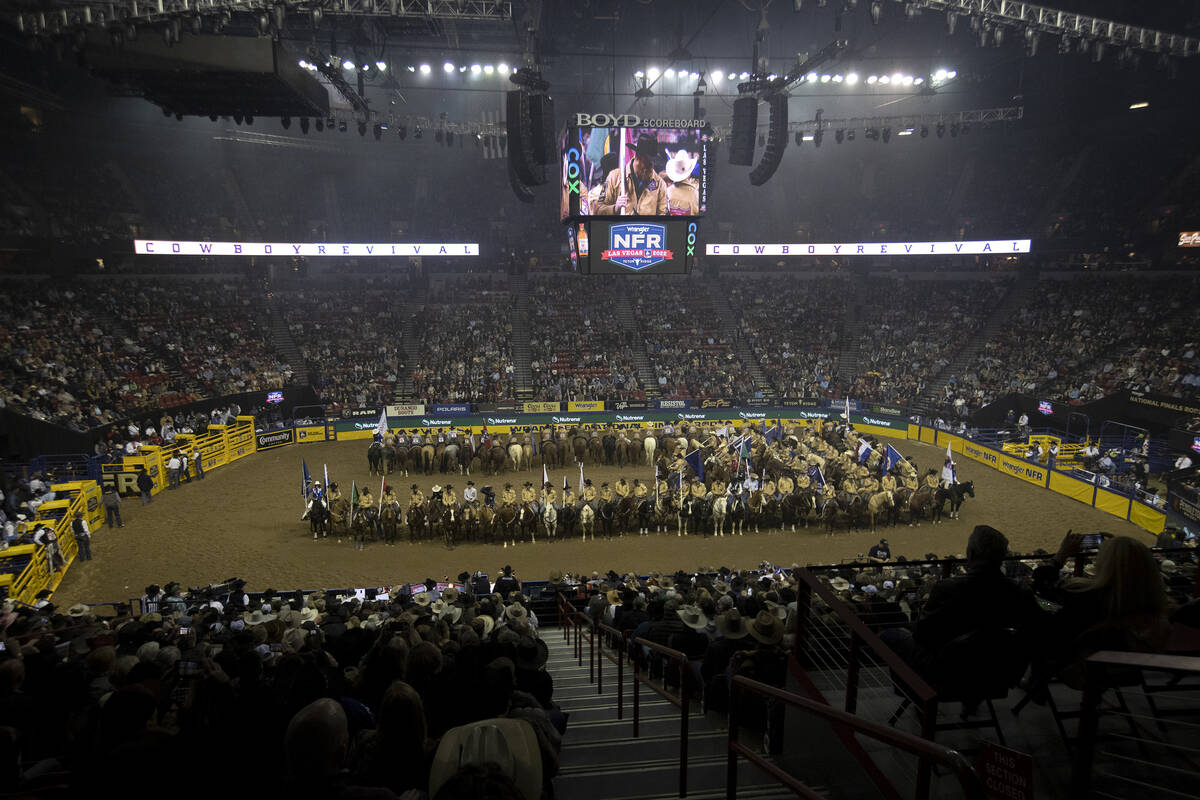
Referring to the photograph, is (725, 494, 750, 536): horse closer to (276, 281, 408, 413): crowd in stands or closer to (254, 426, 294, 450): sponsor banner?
(276, 281, 408, 413): crowd in stands

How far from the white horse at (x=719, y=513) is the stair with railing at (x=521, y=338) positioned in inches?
720

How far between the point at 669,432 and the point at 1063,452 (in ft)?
49.1

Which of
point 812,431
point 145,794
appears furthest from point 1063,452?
point 145,794

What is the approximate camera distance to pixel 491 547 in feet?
61.8

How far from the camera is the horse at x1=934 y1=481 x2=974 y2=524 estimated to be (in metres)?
20.6

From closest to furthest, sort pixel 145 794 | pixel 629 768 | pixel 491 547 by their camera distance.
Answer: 1. pixel 145 794
2. pixel 629 768
3. pixel 491 547

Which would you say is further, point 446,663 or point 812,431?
point 812,431

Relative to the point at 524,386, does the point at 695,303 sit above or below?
above

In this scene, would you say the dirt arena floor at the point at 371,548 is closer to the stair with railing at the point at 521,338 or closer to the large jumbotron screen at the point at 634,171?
the large jumbotron screen at the point at 634,171

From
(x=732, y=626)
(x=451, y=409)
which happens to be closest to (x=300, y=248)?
(x=451, y=409)

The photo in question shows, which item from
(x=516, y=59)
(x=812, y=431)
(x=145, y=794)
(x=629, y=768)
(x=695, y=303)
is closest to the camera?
(x=145, y=794)

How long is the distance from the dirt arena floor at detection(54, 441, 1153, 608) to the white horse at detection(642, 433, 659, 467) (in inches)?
295

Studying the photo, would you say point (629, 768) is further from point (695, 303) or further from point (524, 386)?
point (695, 303)

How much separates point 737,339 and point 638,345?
648 cm
